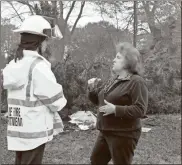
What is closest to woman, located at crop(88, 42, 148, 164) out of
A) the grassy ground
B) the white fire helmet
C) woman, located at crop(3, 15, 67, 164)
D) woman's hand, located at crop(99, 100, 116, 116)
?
woman's hand, located at crop(99, 100, 116, 116)

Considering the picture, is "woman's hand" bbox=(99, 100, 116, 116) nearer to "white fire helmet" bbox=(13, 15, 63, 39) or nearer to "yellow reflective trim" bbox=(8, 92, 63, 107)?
"yellow reflective trim" bbox=(8, 92, 63, 107)

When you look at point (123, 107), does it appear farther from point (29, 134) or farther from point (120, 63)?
point (29, 134)

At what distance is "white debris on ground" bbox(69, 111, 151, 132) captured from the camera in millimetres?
3046

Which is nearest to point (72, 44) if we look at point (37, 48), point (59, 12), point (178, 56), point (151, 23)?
point (59, 12)

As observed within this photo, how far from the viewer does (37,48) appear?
169cm

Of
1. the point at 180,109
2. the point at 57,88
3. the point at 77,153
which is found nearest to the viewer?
the point at 57,88

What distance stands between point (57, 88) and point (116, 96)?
0.36 m

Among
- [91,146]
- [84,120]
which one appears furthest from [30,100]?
[84,120]

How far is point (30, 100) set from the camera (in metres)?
1.61

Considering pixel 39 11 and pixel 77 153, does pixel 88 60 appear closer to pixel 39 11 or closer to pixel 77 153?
pixel 39 11

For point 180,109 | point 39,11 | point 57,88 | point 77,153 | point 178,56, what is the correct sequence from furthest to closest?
1. point 180,109
2. point 178,56
3. point 77,153
4. point 39,11
5. point 57,88

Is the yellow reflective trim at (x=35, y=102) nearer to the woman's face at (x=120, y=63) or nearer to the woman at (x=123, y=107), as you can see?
the woman at (x=123, y=107)

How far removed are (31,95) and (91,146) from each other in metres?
1.32

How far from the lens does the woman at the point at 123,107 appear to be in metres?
1.73
